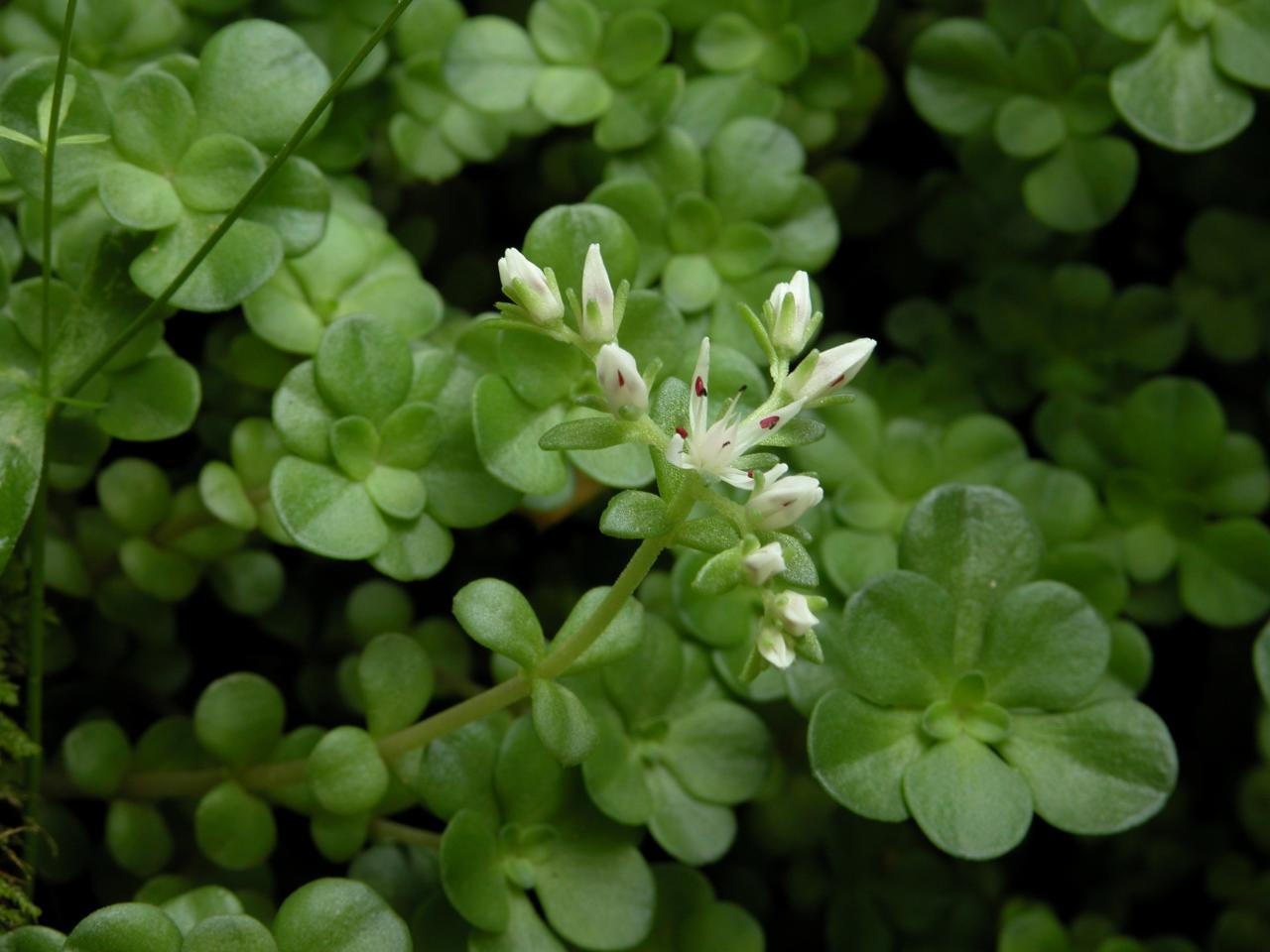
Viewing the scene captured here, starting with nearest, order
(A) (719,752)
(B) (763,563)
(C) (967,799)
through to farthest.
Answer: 1. (B) (763,563)
2. (C) (967,799)
3. (A) (719,752)

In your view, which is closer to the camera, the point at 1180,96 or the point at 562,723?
the point at 562,723

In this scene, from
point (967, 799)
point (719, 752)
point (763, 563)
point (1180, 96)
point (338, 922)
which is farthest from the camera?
point (1180, 96)

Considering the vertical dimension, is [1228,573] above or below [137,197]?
below

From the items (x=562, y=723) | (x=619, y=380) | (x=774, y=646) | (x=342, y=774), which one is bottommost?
(x=342, y=774)

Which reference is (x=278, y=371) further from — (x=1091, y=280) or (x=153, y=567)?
(x=1091, y=280)

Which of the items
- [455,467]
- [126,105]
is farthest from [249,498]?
[126,105]

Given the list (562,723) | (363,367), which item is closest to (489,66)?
(363,367)

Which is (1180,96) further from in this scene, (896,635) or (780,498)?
(780,498)
